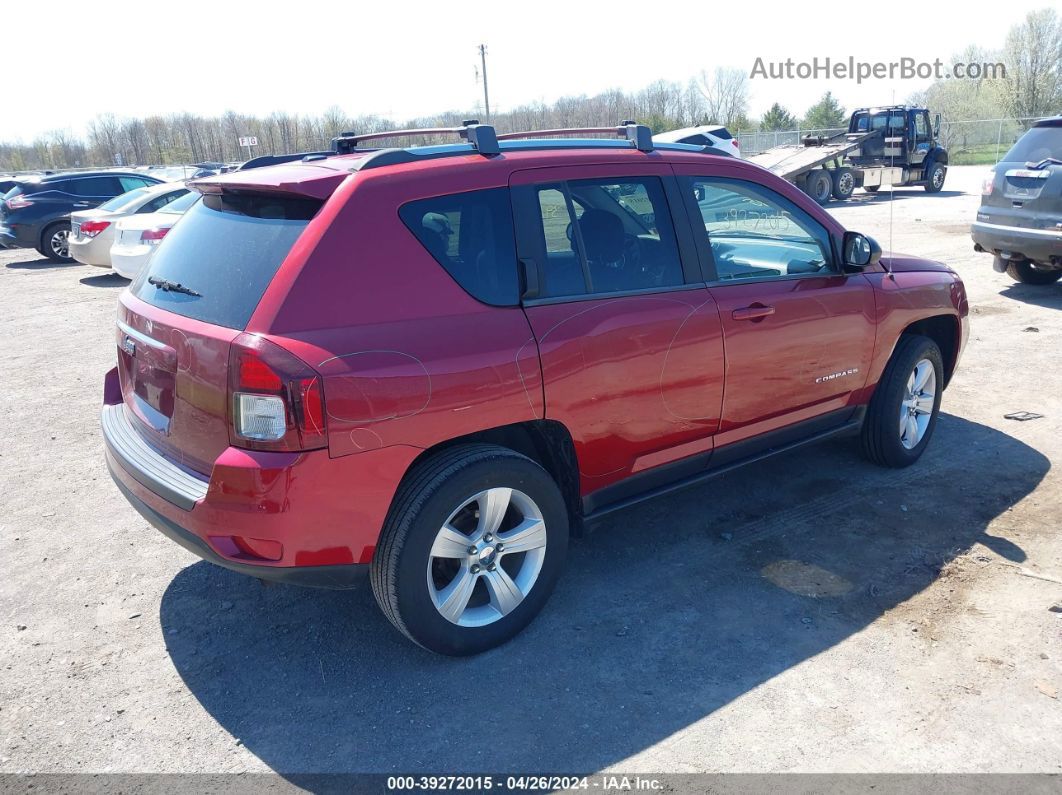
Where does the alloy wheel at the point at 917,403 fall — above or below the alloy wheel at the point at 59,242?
below

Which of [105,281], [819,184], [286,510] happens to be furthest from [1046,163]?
[819,184]

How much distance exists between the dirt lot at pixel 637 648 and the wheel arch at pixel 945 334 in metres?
0.60

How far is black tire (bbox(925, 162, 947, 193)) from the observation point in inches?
965

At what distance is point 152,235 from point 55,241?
286 inches

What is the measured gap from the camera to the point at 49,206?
663 inches

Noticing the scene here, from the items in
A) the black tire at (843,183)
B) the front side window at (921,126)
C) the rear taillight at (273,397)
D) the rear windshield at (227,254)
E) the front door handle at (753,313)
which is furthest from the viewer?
the front side window at (921,126)

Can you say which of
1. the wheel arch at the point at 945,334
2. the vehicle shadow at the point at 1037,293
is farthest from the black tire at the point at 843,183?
the wheel arch at the point at 945,334

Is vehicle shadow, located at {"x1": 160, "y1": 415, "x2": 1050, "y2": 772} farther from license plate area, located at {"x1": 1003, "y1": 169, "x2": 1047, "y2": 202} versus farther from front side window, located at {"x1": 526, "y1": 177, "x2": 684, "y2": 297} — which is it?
license plate area, located at {"x1": 1003, "y1": 169, "x2": 1047, "y2": 202}

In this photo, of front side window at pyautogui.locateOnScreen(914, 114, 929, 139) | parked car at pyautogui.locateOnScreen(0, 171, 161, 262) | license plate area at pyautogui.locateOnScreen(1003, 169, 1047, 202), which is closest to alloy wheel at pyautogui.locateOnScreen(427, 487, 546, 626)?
license plate area at pyautogui.locateOnScreen(1003, 169, 1047, 202)

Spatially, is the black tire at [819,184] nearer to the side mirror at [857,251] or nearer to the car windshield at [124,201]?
the car windshield at [124,201]

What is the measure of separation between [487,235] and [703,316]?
1119 millimetres

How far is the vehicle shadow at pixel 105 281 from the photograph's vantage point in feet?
44.7

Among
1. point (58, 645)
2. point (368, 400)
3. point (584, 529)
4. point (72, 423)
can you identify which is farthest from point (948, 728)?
point (72, 423)

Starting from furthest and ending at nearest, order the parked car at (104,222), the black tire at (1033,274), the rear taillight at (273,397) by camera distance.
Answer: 1. the parked car at (104,222)
2. the black tire at (1033,274)
3. the rear taillight at (273,397)
